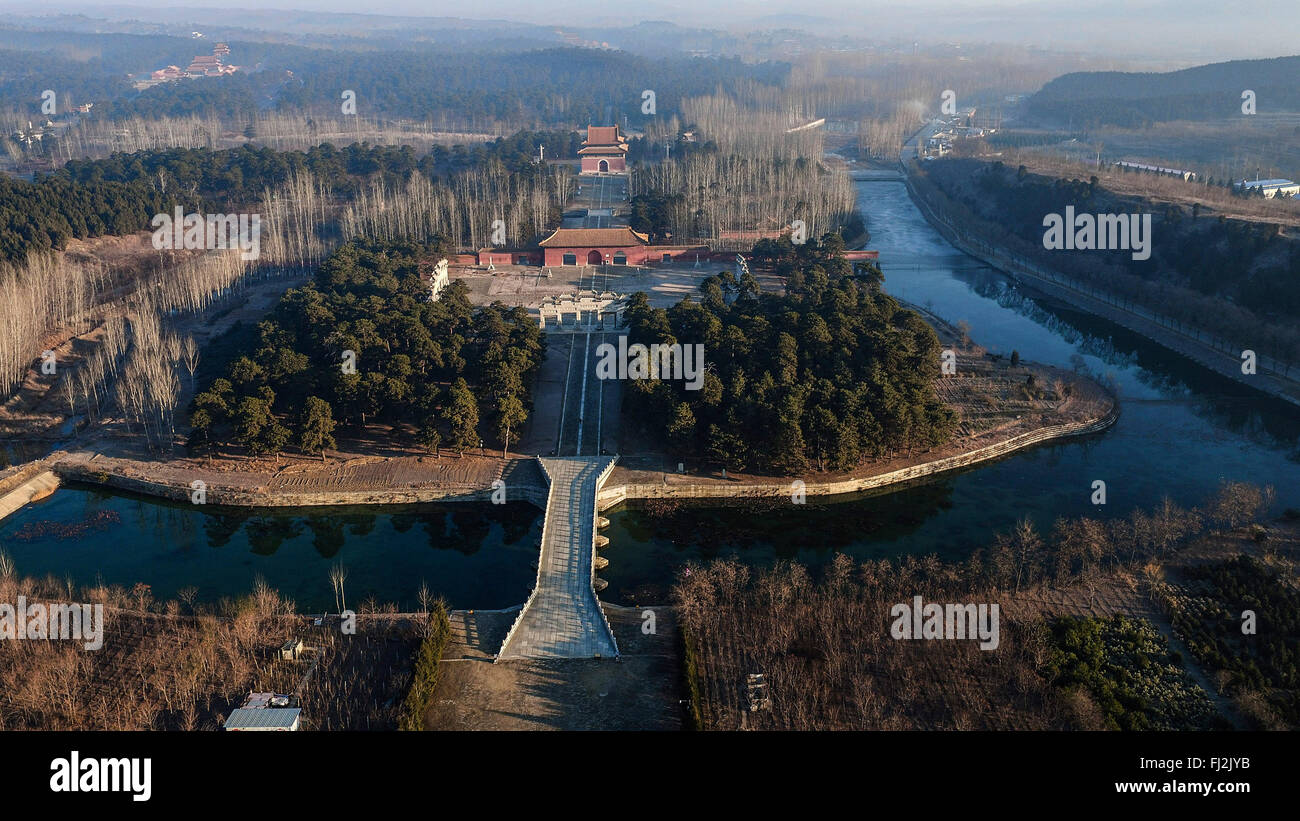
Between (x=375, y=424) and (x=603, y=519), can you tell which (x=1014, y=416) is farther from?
(x=375, y=424)

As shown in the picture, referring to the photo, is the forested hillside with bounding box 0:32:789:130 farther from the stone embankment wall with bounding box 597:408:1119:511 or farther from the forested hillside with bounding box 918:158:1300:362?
the stone embankment wall with bounding box 597:408:1119:511

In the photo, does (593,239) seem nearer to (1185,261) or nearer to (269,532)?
(269,532)

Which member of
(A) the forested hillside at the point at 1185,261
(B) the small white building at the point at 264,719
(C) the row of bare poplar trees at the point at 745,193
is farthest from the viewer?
(C) the row of bare poplar trees at the point at 745,193

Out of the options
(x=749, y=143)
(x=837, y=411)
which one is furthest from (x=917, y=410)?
(x=749, y=143)

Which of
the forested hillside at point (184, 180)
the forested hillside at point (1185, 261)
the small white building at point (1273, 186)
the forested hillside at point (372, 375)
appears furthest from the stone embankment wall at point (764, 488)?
the small white building at point (1273, 186)

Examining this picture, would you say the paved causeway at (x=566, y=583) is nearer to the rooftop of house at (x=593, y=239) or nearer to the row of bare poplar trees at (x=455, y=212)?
the rooftop of house at (x=593, y=239)

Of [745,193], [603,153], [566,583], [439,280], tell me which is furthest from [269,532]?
[603,153]
